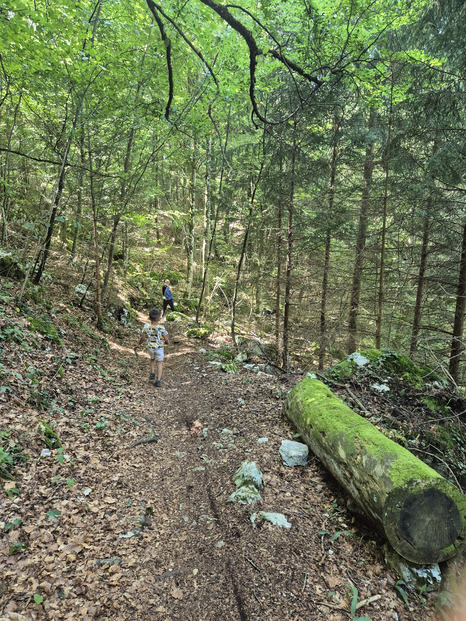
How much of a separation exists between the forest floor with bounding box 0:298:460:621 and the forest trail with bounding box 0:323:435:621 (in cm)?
1

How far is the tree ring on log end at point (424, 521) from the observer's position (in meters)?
2.96

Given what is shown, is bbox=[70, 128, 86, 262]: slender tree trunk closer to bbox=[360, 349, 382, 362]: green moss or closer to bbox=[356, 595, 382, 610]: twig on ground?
bbox=[360, 349, 382, 362]: green moss

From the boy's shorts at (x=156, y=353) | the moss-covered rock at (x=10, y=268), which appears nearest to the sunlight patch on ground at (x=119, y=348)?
the boy's shorts at (x=156, y=353)

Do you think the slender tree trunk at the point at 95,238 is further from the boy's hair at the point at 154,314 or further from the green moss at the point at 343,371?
the green moss at the point at 343,371

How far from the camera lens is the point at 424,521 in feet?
9.87

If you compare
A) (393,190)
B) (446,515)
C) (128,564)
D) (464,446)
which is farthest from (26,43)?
(464,446)

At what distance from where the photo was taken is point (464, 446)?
5.89m

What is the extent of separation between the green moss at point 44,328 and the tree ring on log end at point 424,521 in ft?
22.0

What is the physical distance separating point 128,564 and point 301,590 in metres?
1.68

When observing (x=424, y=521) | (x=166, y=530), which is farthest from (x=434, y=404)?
(x=166, y=530)

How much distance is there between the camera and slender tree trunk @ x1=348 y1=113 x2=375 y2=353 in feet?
35.2

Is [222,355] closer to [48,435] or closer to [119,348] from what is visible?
[119,348]

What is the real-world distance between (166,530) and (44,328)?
5068mm

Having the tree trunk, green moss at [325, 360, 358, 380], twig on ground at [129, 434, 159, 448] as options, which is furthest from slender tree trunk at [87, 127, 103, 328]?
the tree trunk
